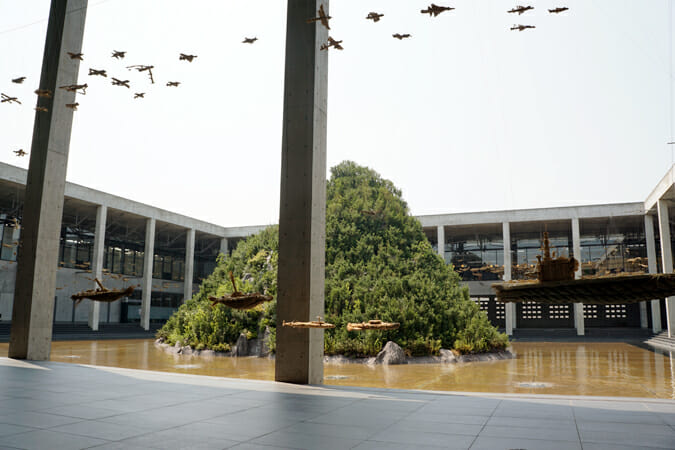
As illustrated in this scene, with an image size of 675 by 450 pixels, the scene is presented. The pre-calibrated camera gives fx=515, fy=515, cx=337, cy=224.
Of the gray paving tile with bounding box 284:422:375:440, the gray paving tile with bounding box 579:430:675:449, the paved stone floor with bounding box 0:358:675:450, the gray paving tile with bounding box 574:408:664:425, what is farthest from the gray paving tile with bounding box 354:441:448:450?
the gray paving tile with bounding box 574:408:664:425

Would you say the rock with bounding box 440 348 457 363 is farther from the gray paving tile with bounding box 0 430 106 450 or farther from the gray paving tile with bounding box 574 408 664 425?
the gray paving tile with bounding box 0 430 106 450

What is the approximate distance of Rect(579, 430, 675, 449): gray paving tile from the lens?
168 inches

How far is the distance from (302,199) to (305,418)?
4.40 meters

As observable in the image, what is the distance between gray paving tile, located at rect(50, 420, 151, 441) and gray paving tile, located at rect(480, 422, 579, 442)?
3.13m

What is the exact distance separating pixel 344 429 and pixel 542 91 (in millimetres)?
8183

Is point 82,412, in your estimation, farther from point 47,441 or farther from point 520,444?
point 520,444

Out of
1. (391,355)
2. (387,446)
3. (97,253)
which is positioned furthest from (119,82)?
(97,253)

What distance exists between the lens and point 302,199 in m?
8.99

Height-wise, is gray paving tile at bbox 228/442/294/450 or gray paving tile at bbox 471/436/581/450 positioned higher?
gray paving tile at bbox 471/436/581/450

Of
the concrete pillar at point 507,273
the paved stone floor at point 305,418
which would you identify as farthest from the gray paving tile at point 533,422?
the concrete pillar at point 507,273

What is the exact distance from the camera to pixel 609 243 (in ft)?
132

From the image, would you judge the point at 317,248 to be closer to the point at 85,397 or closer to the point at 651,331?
the point at 85,397

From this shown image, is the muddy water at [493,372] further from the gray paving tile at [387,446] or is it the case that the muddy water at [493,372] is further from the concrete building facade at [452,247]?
the concrete building facade at [452,247]

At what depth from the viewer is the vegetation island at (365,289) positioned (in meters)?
18.4
